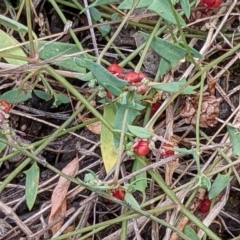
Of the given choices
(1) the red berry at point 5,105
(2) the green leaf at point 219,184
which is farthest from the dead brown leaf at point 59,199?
(2) the green leaf at point 219,184

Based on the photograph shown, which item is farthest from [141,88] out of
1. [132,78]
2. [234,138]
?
[234,138]

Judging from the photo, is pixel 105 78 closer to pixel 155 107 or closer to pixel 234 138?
pixel 155 107

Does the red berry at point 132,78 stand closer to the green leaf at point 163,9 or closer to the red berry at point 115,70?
the red berry at point 115,70

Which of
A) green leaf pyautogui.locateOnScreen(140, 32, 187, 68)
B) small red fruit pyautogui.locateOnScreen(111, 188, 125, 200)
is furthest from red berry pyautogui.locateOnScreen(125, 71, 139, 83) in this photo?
small red fruit pyautogui.locateOnScreen(111, 188, 125, 200)

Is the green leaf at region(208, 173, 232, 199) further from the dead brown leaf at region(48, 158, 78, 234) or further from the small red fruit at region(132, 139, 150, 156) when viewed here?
the dead brown leaf at region(48, 158, 78, 234)

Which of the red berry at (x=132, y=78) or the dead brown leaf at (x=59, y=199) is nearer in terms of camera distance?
the red berry at (x=132, y=78)

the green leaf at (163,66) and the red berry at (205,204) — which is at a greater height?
the green leaf at (163,66)
